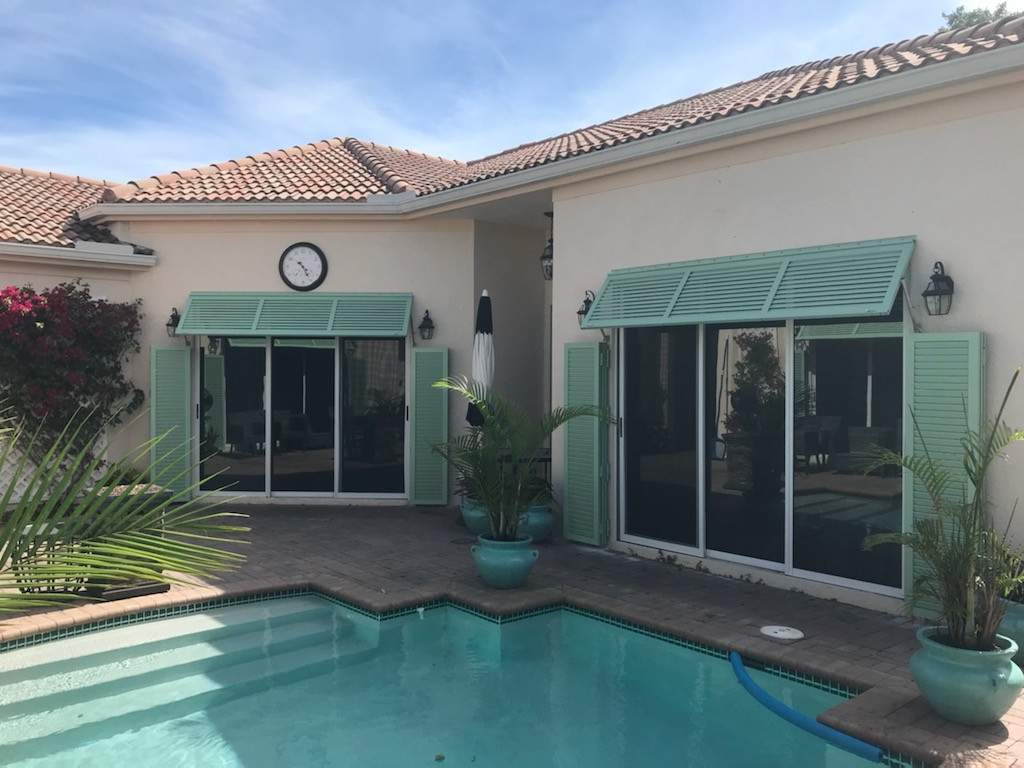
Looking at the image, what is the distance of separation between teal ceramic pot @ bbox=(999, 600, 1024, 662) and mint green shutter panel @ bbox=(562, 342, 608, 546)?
232 inches

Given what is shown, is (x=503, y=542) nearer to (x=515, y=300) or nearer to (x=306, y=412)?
(x=306, y=412)

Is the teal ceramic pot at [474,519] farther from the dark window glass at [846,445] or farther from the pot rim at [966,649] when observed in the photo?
the pot rim at [966,649]

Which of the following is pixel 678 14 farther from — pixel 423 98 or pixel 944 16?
pixel 944 16

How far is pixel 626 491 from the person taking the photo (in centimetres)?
1238

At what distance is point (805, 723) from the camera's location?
22.3ft

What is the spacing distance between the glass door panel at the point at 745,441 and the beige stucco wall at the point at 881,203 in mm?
596

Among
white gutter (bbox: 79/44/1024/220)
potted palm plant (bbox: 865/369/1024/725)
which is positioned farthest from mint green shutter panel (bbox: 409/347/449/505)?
potted palm plant (bbox: 865/369/1024/725)

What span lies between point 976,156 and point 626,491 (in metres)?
6.45

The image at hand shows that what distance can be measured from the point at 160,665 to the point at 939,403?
882 centimetres

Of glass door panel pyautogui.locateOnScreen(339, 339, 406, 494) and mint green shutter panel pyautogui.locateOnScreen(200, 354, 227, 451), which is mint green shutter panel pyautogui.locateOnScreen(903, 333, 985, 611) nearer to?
glass door panel pyautogui.locateOnScreen(339, 339, 406, 494)

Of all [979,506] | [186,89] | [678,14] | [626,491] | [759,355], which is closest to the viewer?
[979,506]

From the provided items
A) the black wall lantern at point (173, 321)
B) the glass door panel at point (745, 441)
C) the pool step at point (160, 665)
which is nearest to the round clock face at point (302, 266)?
the black wall lantern at point (173, 321)

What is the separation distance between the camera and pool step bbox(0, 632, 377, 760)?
22.8ft

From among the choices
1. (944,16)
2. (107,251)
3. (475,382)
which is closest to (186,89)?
(107,251)
